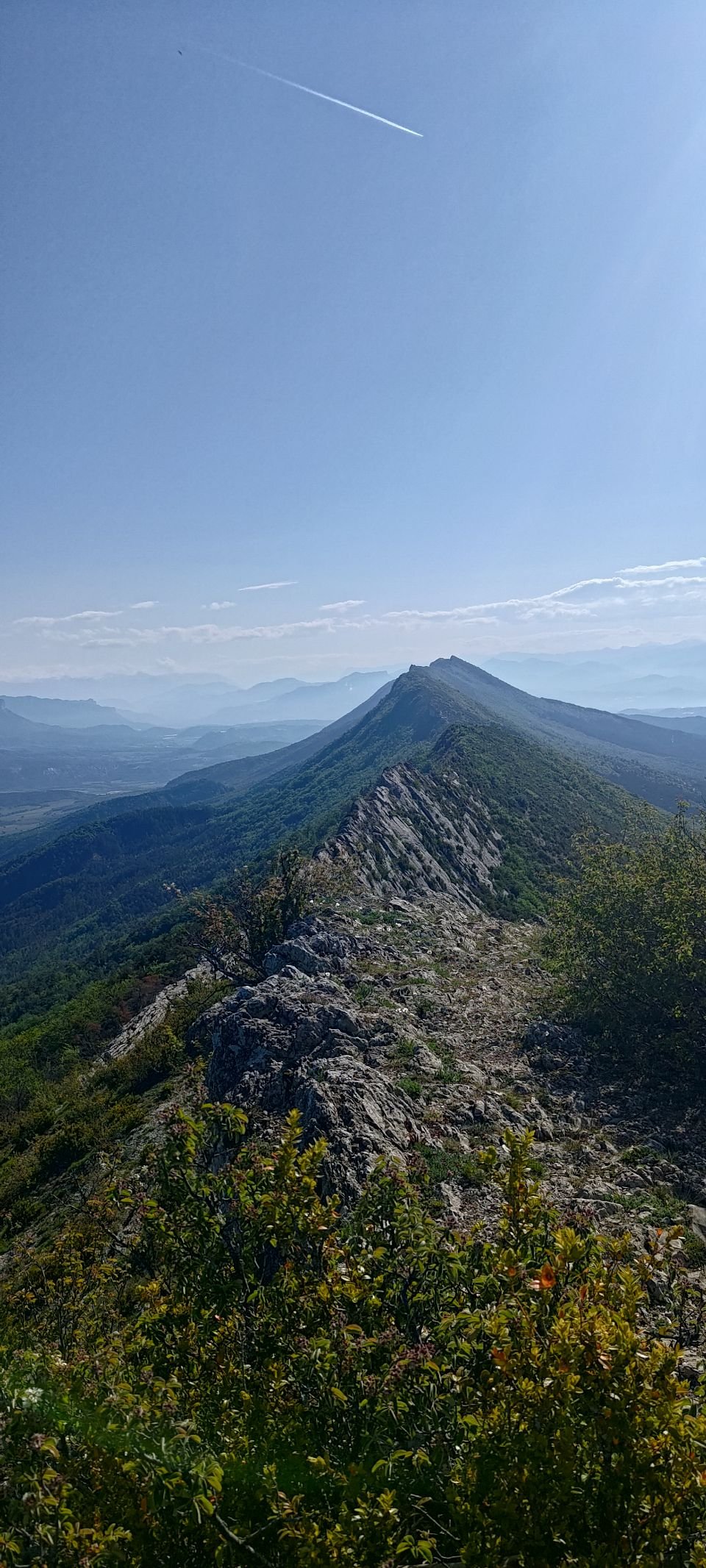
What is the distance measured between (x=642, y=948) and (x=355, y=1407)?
27.5 metres

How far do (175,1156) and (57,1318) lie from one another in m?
7.89

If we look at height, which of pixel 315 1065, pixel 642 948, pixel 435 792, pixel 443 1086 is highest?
pixel 435 792

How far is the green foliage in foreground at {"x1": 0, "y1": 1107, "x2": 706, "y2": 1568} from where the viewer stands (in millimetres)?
4258

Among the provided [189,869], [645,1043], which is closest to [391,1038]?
[645,1043]

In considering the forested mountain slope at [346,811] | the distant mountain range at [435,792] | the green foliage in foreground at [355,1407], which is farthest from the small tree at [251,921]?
the green foliage in foreground at [355,1407]

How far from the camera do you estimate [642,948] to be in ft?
98.7

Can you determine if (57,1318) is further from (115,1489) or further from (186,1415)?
(115,1489)

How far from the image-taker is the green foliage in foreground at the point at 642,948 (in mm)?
26781

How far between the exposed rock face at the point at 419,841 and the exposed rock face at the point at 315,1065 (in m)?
22.8

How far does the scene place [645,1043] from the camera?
28094 mm

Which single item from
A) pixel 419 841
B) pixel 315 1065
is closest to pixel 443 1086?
pixel 315 1065

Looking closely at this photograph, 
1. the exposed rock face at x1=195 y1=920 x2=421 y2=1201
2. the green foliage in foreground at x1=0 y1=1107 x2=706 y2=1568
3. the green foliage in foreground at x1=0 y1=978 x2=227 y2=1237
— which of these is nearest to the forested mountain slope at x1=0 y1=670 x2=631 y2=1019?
the green foliage in foreground at x1=0 y1=978 x2=227 y2=1237

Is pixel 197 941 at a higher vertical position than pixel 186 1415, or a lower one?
lower

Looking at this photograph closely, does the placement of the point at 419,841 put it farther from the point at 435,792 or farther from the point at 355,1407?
the point at 355,1407
